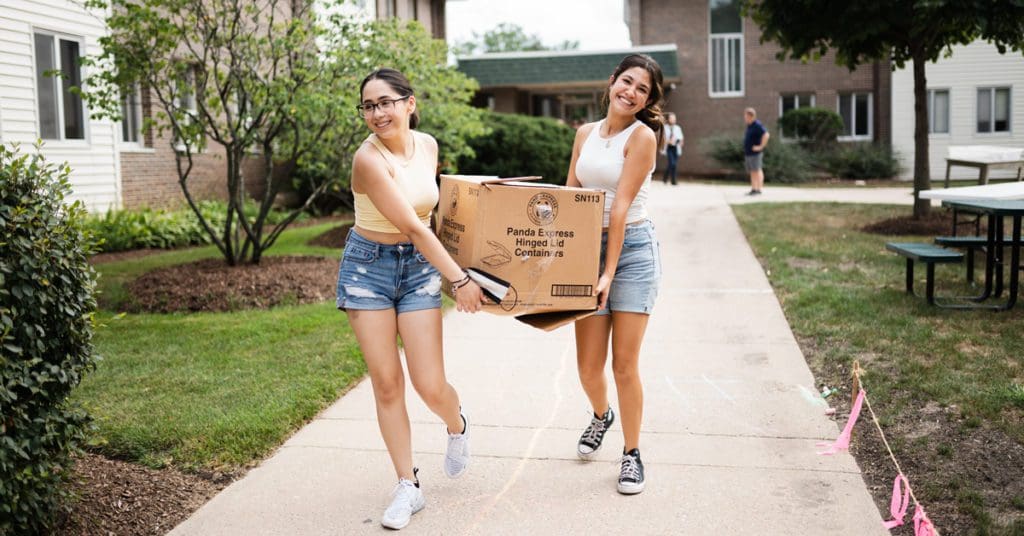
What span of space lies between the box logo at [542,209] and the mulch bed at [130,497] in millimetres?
2044

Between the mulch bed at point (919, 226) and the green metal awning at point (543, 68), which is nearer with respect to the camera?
the mulch bed at point (919, 226)

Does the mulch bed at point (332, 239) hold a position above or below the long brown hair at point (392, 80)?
below

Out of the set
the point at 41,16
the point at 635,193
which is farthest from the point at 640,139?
the point at 41,16

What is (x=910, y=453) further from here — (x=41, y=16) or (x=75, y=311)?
(x=41, y=16)

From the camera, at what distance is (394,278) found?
154 inches

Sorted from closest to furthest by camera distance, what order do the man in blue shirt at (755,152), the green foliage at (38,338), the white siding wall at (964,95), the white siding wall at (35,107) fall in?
the green foliage at (38,338) < the white siding wall at (35,107) < the man in blue shirt at (755,152) < the white siding wall at (964,95)

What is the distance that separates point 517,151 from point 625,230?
565 inches

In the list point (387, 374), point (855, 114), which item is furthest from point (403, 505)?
point (855, 114)

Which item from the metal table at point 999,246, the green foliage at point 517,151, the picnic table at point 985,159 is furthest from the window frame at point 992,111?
the metal table at point 999,246

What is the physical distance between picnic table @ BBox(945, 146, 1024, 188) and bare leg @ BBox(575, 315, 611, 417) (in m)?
10.9

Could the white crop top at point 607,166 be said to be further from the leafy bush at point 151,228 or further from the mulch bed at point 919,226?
the leafy bush at point 151,228

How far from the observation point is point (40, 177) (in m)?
3.61

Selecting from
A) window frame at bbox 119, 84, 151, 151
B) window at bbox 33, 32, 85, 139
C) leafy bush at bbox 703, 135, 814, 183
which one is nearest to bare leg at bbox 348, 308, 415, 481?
window at bbox 33, 32, 85, 139

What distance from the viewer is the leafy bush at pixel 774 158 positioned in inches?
987
